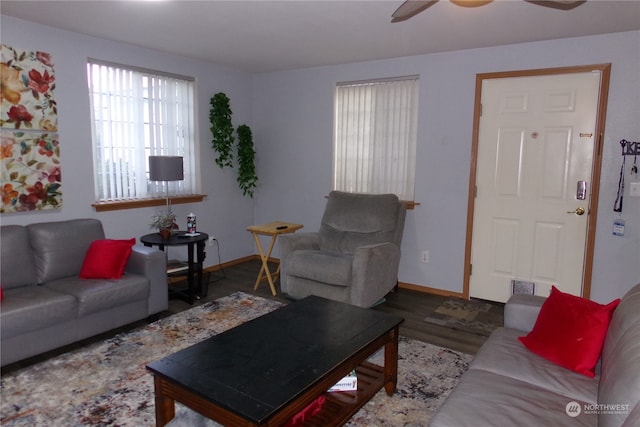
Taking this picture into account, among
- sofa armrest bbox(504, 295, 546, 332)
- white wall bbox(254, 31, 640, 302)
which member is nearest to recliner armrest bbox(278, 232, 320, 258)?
white wall bbox(254, 31, 640, 302)

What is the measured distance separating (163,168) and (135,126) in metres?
0.58

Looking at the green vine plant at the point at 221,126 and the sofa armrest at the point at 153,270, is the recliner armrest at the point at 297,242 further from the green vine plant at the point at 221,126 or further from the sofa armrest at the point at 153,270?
the green vine plant at the point at 221,126

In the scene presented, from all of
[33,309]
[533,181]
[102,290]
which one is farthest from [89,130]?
[533,181]

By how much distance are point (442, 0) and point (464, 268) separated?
2474 millimetres

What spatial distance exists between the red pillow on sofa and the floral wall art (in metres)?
0.67

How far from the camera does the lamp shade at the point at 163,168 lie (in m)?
3.84

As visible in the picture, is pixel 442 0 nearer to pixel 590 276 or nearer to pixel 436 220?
pixel 436 220

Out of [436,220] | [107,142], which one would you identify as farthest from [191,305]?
[436,220]

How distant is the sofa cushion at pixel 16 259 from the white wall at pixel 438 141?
110 inches

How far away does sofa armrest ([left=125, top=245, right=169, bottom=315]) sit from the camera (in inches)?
131

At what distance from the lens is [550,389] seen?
175 centimetres

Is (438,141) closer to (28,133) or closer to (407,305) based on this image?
(407,305)

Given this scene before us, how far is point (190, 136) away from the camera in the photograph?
465cm

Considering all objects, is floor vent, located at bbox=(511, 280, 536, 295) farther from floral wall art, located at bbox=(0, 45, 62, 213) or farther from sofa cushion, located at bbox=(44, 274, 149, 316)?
floral wall art, located at bbox=(0, 45, 62, 213)
